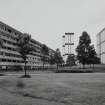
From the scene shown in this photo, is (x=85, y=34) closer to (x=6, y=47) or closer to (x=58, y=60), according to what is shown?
(x=58, y=60)

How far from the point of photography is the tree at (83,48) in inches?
2667

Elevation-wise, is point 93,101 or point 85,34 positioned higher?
point 85,34

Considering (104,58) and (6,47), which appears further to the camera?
(104,58)

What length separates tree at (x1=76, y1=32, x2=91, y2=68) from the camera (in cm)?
6775

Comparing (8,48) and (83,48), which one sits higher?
(8,48)

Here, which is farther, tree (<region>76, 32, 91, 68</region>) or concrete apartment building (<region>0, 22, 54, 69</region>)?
concrete apartment building (<region>0, 22, 54, 69</region>)

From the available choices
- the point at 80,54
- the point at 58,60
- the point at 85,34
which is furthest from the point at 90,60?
the point at 58,60

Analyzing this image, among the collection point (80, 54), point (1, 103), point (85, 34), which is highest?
point (85, 34)

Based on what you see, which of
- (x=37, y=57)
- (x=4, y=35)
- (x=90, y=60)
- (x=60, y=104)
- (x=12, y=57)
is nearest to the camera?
(x=60, y=104)

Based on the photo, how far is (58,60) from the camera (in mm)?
87750

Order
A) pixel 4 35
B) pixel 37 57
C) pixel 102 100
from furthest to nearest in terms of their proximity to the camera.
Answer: pixel 37 57
pixel 4 35
pixel 102 100

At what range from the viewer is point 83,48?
69.9 metres

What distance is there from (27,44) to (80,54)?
3668 cm

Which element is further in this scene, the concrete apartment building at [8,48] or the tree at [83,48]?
the concrete apartment building at [8,48]
